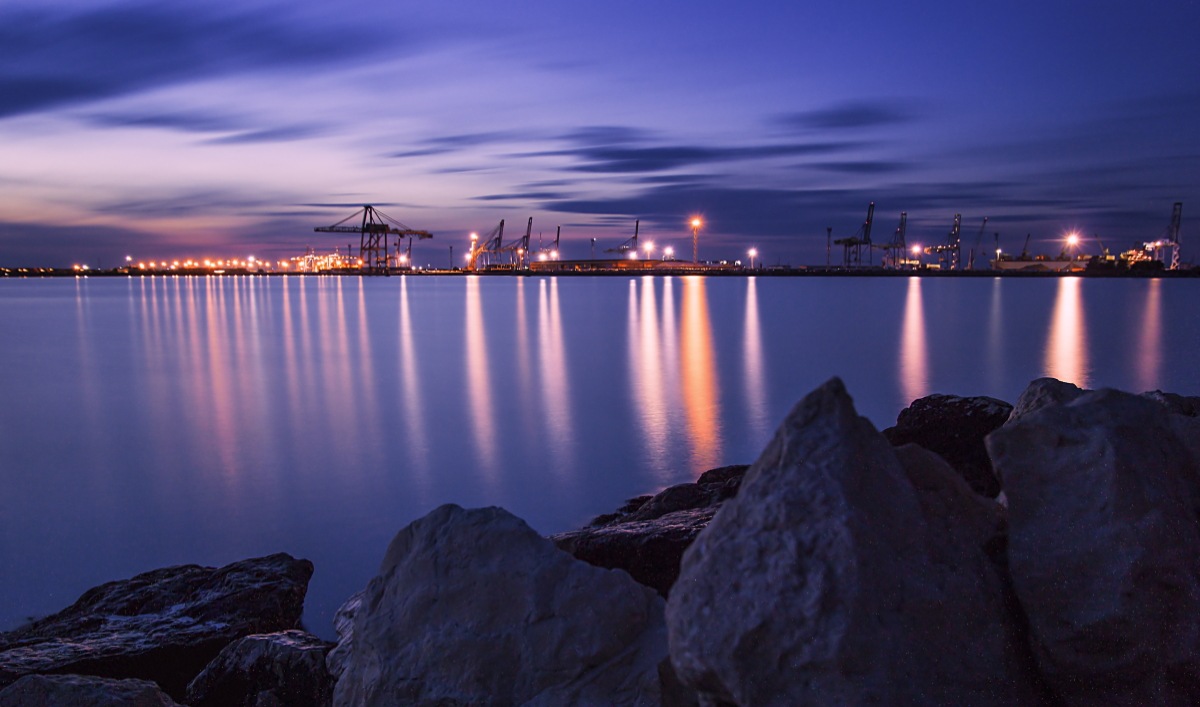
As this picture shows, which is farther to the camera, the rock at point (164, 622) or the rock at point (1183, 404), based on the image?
the rock at point (1183, 404)

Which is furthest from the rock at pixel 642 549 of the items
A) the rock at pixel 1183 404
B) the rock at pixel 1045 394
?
the rock at pixel 1183 404

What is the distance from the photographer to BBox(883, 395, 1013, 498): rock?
12.7ft

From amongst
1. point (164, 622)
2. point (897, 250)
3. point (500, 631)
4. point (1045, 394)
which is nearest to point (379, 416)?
point (164, 622)

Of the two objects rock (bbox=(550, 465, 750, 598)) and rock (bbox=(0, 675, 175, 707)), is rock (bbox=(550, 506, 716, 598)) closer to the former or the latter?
rock (bbox=(550, 465, 750, 598))

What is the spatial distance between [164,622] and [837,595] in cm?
286

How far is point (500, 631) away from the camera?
1976mm

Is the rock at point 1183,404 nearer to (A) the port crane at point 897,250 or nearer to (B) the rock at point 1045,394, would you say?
(B) the rock at point 1045,394

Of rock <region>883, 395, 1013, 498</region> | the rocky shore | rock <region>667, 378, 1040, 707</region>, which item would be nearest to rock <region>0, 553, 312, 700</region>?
the rocky shore

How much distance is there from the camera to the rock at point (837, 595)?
138 centimetres

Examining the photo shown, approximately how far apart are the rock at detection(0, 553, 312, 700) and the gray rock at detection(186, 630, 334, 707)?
305 mm

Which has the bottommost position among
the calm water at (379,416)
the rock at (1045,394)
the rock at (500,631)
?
the calm water at (379,416)

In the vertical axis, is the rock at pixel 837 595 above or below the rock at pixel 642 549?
above

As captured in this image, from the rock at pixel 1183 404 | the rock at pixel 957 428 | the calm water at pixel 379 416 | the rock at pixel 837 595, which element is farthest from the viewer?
the calm water at pixel 379 416

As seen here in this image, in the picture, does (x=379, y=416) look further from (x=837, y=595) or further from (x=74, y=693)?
(x=837, y=595)
